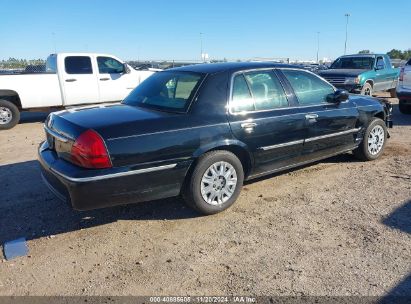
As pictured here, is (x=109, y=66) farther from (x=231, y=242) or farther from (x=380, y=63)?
(x=380, y=63)

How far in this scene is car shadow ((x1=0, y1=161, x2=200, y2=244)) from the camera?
4.08m

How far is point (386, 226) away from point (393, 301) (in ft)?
4.26

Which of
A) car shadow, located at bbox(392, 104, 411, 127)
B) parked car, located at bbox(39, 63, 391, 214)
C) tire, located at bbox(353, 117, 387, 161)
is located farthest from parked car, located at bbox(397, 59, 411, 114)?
parked car, located at bbox(39, 63, 391, 214)

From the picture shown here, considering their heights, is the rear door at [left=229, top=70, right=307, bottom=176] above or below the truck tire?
above

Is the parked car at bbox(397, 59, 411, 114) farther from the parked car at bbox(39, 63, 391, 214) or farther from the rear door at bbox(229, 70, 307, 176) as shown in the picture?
the rear door at bbox(229, 70, 307, 176)

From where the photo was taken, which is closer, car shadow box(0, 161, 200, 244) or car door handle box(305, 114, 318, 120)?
car shadow box(0, 161, 200, 244)

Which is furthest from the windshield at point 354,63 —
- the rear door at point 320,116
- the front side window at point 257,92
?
the front side window at point 257,92

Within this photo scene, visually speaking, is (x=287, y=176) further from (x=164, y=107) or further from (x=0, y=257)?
(x=0, y=257)

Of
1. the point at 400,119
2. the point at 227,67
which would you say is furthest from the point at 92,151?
the point at 400,119

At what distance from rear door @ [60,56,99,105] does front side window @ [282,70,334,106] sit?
739 centimetres

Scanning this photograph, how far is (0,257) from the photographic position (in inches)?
140

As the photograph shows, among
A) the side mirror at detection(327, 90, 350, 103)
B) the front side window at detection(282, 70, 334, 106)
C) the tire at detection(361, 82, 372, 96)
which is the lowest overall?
the tire at detection(361, 82, 372, 96)

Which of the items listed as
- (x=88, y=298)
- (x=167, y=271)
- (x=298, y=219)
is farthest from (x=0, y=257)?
(x=298, y=219)

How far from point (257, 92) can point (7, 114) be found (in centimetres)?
766
